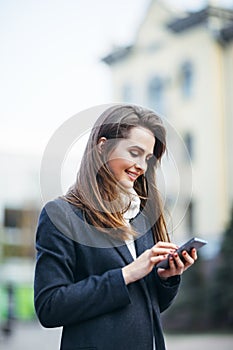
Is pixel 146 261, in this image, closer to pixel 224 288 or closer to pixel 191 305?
pixel 224 288

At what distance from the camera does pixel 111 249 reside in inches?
39.8

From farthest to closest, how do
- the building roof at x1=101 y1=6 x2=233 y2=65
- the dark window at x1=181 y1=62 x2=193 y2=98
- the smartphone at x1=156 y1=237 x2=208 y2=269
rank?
1. the dark window at x1=181 y1=62 x2=193 y2=98
2. the building roof at x1=101 y1=6 x2=233 y2=65
3. the smartphone at x1=156 y1=237 x2=208 y2=269

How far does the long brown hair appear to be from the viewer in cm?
101

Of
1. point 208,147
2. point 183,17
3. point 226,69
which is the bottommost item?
point 208,147

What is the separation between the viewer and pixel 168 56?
42.5 ft

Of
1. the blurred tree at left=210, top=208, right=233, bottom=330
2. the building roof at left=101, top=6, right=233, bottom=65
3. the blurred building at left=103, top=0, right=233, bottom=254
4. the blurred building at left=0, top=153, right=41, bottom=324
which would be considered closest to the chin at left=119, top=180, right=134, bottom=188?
the blurred tree at left=210, top=208, right=233, bottom=330

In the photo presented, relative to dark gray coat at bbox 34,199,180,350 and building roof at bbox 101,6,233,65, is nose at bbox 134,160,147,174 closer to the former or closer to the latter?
dark gray coat at bbox 34,199,180,350

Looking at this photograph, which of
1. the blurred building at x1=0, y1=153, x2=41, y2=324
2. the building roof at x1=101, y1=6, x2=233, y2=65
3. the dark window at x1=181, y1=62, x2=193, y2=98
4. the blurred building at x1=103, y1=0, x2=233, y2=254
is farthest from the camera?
the blurred building at x1=0, y1=153, x2=41, y2=324

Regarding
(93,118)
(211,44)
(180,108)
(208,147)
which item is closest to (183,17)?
(211,44)

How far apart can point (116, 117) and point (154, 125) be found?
0.20 feet

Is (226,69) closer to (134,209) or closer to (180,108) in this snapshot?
(180,108)

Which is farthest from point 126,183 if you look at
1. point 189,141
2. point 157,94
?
point 157,94

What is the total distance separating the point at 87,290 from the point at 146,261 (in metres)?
0.10

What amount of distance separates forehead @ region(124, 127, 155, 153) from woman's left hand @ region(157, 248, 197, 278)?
6.7 inches
